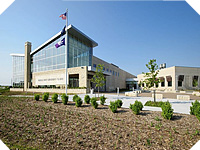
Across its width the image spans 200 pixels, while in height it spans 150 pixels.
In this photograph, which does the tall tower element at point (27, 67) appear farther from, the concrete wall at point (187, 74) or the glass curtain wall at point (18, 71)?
the concrete wall at point (187, 74)

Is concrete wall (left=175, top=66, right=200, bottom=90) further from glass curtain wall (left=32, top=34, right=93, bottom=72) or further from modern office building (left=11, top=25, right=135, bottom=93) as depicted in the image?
glass curtain wall (left=32, top=34, right=93, bottom=72)

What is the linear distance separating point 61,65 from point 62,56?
2.28 m

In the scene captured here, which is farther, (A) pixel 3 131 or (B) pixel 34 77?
(B) pixel 34 77

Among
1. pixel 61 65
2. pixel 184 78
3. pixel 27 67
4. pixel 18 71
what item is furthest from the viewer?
pixel 18 71

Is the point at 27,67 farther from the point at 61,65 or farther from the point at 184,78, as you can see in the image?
the point at 184,78

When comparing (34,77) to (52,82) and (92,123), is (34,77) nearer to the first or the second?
(52,82)

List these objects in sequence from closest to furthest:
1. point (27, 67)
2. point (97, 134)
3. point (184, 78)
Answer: point (97, 134) → point (27, 67) → point (184, 78)

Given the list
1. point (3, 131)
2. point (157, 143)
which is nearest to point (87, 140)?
point (157, 143)

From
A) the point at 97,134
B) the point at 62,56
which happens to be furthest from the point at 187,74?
the point at 97,134

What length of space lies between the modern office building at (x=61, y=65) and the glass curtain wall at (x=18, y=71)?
1.34m

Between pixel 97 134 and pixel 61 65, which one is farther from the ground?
pixel 61 65

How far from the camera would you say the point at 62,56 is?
2642cm

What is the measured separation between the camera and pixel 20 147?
338 cm

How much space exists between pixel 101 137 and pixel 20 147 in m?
2.68
